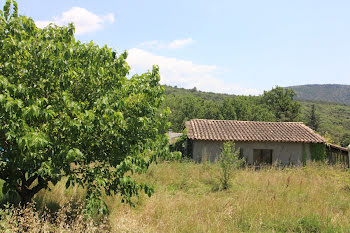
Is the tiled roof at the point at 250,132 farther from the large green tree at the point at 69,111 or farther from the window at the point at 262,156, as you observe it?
the large green tree at the point at 69,111

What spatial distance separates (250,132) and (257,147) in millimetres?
1361

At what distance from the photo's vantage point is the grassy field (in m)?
6.16

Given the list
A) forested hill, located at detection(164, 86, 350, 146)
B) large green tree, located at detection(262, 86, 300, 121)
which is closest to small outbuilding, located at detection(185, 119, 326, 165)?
forested hill, located at detection(164, 86, 350, 146)

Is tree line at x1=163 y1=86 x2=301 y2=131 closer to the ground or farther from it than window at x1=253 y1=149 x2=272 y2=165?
farther from it

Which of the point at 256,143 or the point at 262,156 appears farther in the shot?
the point at 262,156

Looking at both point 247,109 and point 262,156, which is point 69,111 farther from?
point 247,109

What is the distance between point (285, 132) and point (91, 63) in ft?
60.9

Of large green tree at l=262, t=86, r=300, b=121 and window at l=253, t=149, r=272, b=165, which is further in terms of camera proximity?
large green tree at l=262, t=86, r=300, b=121

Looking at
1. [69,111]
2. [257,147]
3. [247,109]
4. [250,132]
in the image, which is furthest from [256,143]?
[247,109]

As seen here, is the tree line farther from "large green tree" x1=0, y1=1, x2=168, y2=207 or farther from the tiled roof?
"large green tree" x1=0, y1=1, x2=168, y2=207

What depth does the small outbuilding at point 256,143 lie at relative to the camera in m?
18.7

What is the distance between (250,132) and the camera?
19.9m

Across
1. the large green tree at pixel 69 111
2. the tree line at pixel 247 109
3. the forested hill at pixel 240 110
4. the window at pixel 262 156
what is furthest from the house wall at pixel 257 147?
the tree line at pixel 247 109

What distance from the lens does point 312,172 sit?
13.8 m
